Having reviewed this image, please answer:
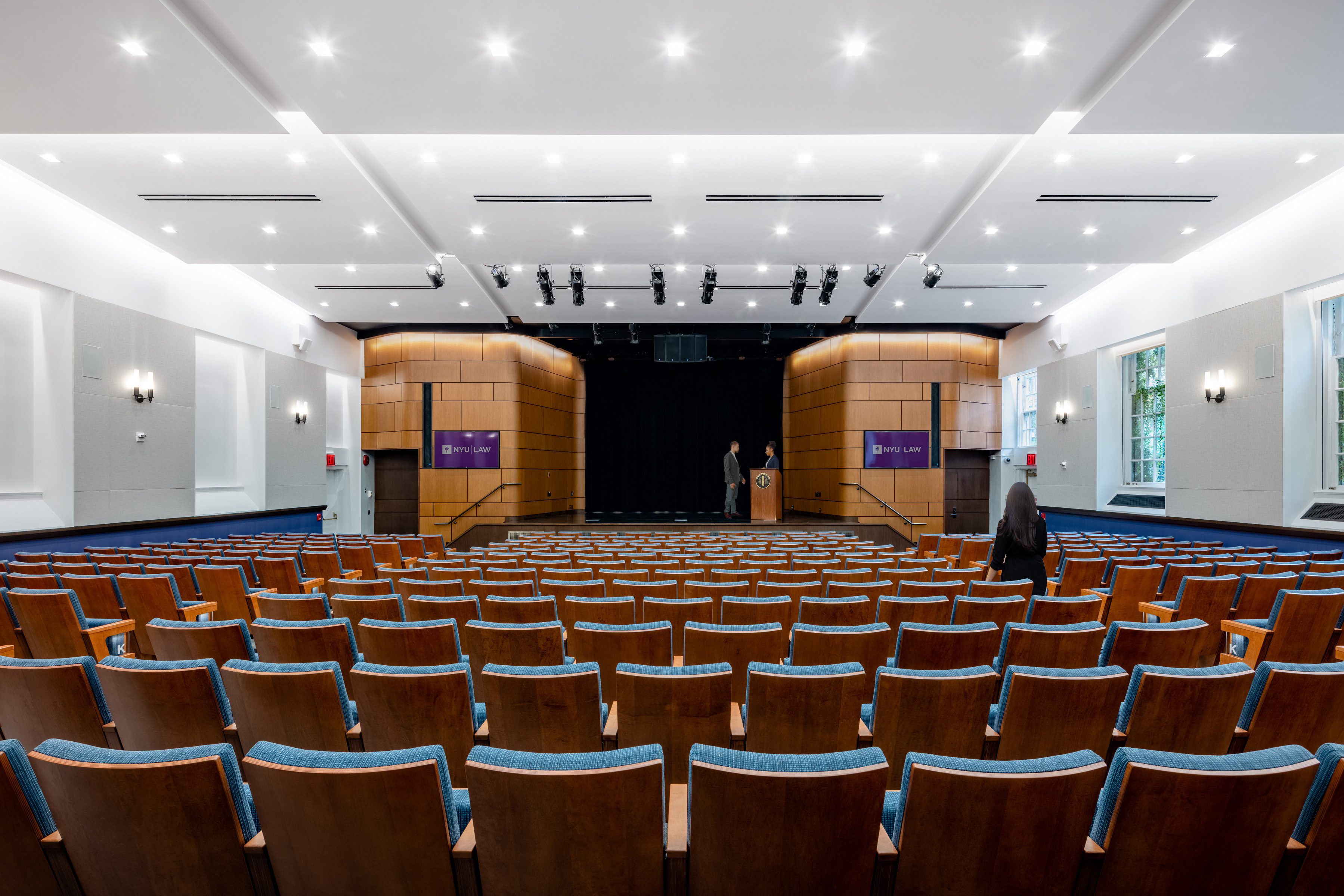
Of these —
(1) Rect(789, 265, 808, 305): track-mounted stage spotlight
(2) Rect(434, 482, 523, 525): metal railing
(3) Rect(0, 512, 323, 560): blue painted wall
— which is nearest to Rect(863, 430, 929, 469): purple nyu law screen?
(1) Rect(789, 265, 808, 305): track-mounted stage spotlight

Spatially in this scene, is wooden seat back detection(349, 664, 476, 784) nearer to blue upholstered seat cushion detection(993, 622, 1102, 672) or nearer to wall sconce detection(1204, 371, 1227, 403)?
blue upholstered seat cushion detection(993, 622, 1102, 672)

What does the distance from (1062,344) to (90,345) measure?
48.7ft

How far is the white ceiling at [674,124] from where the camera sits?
13.7ft

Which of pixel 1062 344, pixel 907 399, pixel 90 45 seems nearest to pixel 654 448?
pixel 907 399

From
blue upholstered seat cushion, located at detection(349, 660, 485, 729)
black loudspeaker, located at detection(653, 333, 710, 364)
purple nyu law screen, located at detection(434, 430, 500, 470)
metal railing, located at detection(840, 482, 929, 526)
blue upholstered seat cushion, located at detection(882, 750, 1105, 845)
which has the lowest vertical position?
metal railing, located at detection(840, 482, 929, 526)

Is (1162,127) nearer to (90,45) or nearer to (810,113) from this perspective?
(810,113)

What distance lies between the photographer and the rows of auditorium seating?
4.25 ft

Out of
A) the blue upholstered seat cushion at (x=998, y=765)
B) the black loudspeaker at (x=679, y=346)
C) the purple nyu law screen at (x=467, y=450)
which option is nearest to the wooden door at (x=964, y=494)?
the black loudspeaker at (x=679, y=346)

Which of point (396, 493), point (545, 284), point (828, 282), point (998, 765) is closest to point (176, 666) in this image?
point (998, 765)

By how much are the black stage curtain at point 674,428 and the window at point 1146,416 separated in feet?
25.6

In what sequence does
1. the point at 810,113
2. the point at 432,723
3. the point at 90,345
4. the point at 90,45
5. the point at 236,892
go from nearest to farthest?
the point at 236,892 < the point at 432,723 < the point at 90,45 < the point at 810,113 < the point at 90,345

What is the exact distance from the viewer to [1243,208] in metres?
7.31

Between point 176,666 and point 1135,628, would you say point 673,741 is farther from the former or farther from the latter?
point 1135,628

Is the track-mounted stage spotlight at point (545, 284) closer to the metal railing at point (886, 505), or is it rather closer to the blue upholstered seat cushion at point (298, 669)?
the metal railing at point (886, 505)
